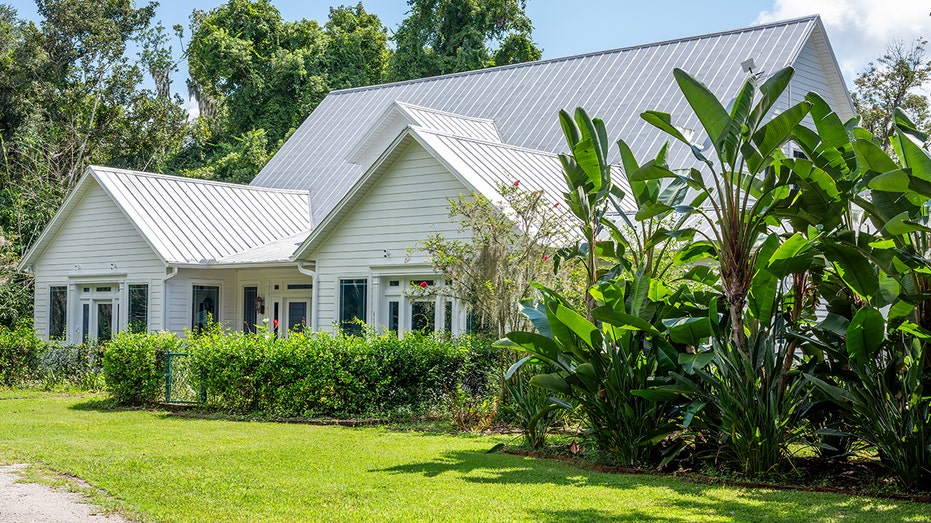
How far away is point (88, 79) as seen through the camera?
124ft

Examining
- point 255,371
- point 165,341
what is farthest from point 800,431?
point 165,341

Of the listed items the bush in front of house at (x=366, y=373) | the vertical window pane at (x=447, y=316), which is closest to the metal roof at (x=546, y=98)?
the vertical window pane at (x=447, y=316)

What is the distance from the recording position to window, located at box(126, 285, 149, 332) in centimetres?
2283

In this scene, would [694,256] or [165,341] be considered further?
[165,341]

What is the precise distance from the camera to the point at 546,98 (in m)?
26.9

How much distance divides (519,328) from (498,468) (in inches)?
172

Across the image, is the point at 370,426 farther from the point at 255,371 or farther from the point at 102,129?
the point at 102,129

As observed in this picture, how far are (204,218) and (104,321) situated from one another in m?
3.59

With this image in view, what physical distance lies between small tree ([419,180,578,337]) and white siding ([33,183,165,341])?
10084mm

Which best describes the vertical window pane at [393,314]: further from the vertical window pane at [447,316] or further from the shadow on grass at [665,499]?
the shadow on grass at [665,499]

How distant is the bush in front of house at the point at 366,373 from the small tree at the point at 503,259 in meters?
0.77

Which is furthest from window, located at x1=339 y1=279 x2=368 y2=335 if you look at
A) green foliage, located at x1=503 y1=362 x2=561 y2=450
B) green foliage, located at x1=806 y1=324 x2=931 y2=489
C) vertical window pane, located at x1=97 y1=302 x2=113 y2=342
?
green foliage, located at x1=806 y1=324 x2=931 y2=489

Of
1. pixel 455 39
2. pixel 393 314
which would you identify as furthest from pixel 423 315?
pixel 455 39

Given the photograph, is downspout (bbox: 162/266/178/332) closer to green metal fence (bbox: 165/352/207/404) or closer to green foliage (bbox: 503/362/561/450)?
green metal fence (bbox: 165/352/207/404)
